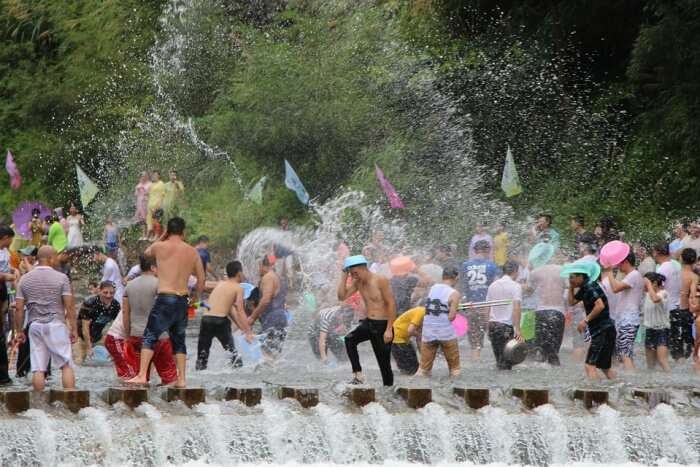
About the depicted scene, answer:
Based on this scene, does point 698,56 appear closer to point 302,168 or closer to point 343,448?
point 302,168

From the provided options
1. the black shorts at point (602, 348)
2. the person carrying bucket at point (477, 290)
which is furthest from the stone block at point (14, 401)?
the person carrying bucket at point (477, 290)

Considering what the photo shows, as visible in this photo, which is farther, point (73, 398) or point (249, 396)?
point (249, 396)

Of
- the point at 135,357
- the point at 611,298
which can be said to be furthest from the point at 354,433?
the point at 611,298

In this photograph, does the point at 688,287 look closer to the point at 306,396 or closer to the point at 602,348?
the point at 602,348

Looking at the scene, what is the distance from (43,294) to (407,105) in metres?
16.8

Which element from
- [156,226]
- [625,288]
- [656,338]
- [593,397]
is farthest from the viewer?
[156,226]

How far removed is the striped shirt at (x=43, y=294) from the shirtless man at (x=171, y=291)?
0.87 meters

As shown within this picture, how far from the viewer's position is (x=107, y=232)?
3153cm

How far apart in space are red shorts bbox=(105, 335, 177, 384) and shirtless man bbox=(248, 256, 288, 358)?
236 cm

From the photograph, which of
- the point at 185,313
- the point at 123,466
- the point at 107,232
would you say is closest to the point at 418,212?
the point at 107,232

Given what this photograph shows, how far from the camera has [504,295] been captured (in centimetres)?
1692

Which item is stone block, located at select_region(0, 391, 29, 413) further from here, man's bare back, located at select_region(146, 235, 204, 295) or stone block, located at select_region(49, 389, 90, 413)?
man's bare back, located at select_region(146, 235, 204, 295)

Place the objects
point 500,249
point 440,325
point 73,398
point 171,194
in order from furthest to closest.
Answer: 1. point 171,194
2. point 500,249
3. point 440,325
4. point 73,398

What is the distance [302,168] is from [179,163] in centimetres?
444
